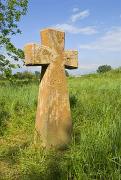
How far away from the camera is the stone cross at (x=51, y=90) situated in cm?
625

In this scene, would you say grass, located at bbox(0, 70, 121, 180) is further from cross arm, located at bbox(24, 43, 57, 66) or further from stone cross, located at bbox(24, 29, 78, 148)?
cross arm, located at bbox(24, 43, 57, 66)

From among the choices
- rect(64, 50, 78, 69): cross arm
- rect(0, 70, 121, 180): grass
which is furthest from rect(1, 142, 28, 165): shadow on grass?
rect(64, 50, 78, 69): cross arm

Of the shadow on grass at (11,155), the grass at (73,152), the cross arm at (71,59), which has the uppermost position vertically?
the cross arm at (71,59)

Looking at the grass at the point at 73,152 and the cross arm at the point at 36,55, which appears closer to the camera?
the grass at the point at 73,152

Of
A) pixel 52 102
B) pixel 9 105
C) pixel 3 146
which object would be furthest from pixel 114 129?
pixel 9 105

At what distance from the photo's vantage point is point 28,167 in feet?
15.5

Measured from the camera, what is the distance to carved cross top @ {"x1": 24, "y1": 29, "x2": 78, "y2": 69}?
6.23 metres

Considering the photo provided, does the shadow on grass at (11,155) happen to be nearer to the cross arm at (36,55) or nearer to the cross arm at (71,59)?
the cross arm at (36,55)

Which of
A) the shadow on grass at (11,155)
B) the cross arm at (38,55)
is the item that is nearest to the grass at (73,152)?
the shadow on grass at (11,155)

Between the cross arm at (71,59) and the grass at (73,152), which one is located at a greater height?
the cross arm at (71,59)

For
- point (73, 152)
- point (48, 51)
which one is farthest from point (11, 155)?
point (73, 152)

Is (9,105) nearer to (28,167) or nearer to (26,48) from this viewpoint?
(26,48)

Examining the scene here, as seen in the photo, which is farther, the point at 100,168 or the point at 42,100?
the point at 42,100

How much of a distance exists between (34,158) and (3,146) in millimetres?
1704
